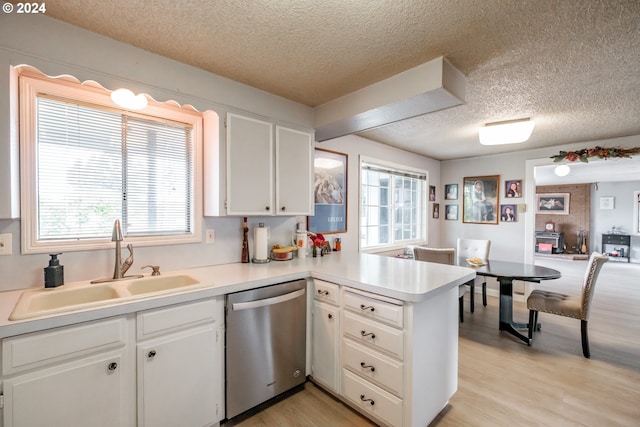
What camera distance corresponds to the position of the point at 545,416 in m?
1.84

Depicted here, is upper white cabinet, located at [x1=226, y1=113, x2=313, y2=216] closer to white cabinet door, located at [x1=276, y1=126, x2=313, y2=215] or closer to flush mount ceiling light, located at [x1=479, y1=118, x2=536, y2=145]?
white cabinet door, located at [x1=276, y1=126, x2=313, y2=215]

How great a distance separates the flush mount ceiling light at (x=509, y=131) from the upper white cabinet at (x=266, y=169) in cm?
182

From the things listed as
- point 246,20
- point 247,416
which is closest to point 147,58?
point 246,20

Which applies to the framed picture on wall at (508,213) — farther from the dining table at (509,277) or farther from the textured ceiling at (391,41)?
the textured ceiling at (391,41)

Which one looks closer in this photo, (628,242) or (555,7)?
(555,7)

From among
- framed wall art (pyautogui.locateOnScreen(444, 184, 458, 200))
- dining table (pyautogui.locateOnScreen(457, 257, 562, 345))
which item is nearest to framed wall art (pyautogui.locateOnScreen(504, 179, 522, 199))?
Result: framed wall art (pyautogui.locateOnScreen(444, 184, 458, 200))

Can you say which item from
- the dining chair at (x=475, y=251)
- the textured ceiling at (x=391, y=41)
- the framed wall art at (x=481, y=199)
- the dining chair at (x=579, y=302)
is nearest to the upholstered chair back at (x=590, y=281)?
the dining chair at (x=579, y=302)

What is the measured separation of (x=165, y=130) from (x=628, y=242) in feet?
37.8

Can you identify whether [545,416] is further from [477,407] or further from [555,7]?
[555,7]

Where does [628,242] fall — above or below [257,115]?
below

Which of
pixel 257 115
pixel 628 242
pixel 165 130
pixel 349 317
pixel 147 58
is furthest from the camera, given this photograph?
pixel 628 242

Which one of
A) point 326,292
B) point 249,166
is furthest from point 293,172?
point 326,292

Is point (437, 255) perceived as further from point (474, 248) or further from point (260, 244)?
point (260, 244)

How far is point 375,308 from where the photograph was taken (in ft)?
5.56
